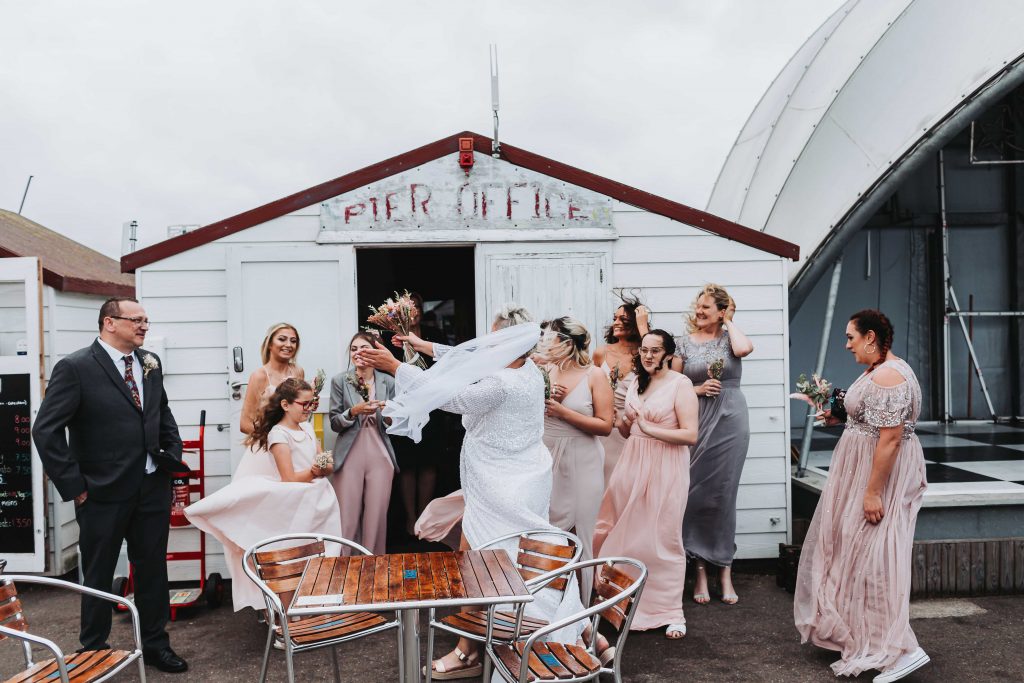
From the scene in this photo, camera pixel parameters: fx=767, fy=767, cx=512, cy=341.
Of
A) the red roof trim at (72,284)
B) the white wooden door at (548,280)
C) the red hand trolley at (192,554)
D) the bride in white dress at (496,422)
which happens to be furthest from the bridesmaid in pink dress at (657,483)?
the red roof trim at (72,284)

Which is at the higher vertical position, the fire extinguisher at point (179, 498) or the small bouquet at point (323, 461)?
the small bouquet at point (323, 461)

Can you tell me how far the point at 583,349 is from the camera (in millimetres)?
4555

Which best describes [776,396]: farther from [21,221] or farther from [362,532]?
[21,221]

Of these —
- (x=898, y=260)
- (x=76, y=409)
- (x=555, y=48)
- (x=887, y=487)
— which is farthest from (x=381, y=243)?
(x=555, y=48)

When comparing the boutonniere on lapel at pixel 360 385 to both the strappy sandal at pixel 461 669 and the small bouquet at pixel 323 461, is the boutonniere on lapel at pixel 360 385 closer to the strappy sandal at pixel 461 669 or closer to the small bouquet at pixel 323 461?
the small bouquet at pixel 323 461

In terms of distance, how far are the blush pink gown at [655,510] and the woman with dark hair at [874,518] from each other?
2.89 ft

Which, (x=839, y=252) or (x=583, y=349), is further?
(x=839, y=252)

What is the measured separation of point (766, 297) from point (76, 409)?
15.4 ft

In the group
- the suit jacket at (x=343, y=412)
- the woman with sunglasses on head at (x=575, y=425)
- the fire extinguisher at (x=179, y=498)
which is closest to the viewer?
the woman with sunglasses on head at (x=575, y=425)

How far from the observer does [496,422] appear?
3725 mm

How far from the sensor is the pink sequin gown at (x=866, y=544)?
3.75 m

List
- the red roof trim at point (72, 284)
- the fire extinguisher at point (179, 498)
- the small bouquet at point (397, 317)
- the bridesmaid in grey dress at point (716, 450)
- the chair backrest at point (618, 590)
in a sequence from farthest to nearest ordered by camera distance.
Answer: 1. the red roof trim at point (72, 284)
2. the fire extinguisher at point (179, 498)
3. the bridesmaid in grey dress at point (716, 450)
4. the small bouquet at point (397, 317)
5. the chair backrest at point (618, 590)

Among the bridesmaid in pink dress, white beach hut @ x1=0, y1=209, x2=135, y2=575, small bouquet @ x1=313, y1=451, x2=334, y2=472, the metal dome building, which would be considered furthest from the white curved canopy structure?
white beach hut @ x1=0, y1=209, x2=135, y2=575

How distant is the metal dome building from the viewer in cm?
762
